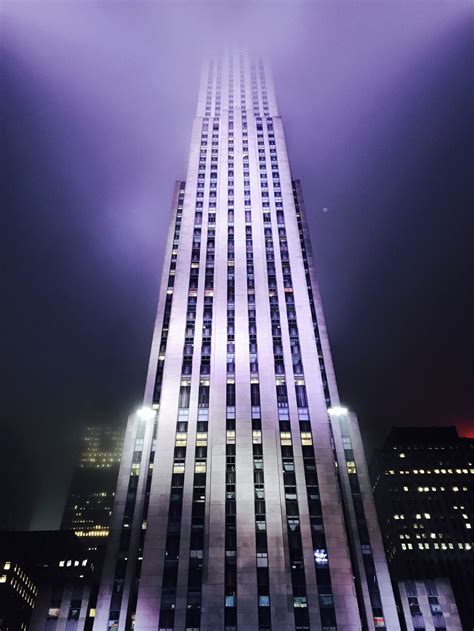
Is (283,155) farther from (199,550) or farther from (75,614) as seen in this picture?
(75,614)

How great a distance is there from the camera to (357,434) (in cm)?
6862

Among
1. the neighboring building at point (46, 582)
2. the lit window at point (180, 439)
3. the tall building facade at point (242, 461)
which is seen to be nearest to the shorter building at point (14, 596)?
the neighboring building at point (46, 582)

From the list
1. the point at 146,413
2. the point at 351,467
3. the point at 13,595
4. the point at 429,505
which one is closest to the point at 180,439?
the point at 146,413

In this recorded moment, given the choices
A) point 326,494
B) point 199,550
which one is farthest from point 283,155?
point 199,550

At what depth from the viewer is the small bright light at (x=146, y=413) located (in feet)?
229

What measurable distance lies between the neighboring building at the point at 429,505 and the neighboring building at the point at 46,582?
→ 83474 mm

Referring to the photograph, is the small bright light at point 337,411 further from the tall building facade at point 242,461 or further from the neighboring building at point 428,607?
the neighboring building at point 428,607

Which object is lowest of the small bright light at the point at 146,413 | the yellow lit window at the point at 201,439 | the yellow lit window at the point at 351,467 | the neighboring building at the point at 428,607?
the neighboring building at the point at 428,607

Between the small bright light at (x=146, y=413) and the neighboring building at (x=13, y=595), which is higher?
the small bright light at (x=146, y=413)

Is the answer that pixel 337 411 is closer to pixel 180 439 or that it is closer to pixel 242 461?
pixel 242 461

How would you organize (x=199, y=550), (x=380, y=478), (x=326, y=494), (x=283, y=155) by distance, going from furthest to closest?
(x=380, y=478) < (x=283, y=155) < (x=326, y=494) < (x=199, y=550)

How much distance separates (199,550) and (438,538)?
103m

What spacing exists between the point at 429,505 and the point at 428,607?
88327 mm

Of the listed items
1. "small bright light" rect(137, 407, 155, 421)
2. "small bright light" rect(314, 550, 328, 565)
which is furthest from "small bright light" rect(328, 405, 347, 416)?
"small bright light" rect(137, 407, 155, 421)
